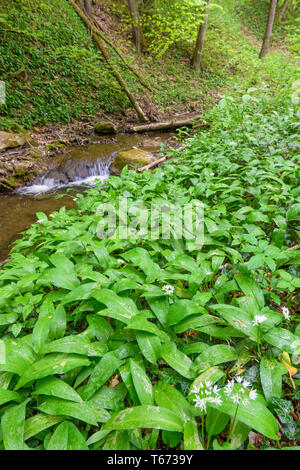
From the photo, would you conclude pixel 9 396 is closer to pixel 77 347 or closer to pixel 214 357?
pixel 77 347

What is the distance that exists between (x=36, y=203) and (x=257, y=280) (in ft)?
16.2

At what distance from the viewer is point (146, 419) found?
1040 mm

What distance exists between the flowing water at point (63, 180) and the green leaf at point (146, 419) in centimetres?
331

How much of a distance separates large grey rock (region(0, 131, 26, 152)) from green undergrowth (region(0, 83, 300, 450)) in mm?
5339

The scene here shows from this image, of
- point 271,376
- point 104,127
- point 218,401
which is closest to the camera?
point 218,401

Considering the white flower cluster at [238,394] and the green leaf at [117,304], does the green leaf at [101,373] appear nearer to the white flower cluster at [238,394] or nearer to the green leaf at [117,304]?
the green leaf at [117,304]

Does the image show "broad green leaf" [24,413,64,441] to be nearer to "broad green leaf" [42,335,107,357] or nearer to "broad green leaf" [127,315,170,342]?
"broad green leaf" [42,335,107,357]

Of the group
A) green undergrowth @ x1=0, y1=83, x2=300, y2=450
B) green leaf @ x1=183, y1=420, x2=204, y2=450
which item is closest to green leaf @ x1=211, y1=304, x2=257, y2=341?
green undergrowth @ x1=0, y1=83, x2=300, y2=450

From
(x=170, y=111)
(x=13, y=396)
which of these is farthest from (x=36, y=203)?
(x=170, y=111)

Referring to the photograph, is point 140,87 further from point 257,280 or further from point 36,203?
point 257,280

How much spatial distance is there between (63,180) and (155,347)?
6.01m

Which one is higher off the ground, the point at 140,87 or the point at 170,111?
the point at 140,87

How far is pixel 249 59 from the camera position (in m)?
8.80

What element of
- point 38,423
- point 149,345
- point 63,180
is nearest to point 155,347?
point 149,345
